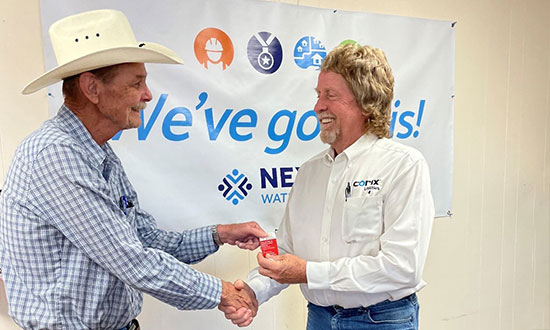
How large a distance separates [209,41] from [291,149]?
61 centimetres

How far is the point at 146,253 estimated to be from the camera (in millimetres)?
1119

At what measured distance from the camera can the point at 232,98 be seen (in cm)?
181

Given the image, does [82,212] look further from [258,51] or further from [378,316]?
[258,51]

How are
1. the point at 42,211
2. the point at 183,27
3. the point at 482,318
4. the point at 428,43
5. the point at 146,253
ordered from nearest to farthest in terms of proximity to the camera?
the point at 42,211 < the point at 146,253 < the point at 183,27 < the point at 428,43 < the point at 482,318

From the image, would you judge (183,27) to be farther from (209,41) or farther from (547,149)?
(547,149)

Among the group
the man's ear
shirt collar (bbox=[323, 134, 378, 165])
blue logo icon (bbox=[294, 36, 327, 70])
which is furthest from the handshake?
blue logo icon (bbox=[294, 36, 327, 70])

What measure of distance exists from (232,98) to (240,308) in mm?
890

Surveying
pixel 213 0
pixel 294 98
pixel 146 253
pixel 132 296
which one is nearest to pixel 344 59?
pixel 294 98

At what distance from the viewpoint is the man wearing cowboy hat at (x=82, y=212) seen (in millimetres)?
1015

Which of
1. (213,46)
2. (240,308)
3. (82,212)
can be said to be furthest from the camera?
(213,46)

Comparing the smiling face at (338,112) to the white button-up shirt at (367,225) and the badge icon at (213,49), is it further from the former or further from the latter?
the badge icon at (213,49)

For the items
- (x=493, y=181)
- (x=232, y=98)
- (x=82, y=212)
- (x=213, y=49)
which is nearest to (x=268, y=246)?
(x=82, y=212)

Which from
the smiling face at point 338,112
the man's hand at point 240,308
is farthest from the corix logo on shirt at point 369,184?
the man's hand at point 240,308

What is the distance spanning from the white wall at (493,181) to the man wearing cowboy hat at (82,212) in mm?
1076
